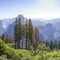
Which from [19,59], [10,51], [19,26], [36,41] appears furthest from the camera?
[36,41]

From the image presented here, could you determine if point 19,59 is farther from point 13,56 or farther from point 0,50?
point 0,50

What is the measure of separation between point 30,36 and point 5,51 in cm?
7312

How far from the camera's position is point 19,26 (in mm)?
93625

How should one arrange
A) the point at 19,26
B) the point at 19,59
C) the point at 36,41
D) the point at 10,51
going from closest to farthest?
1. the point at 19,59
2. the point at 10,51
3. the point at 19,26
4. the point at 36,41

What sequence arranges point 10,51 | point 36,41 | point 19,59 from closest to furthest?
1. point 19,59
2. point 10,51
3. point 36,41

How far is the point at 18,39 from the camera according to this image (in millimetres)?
94125

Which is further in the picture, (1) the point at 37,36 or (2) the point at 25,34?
(1) the point at 37,36

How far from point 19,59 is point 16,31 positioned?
7266 cm

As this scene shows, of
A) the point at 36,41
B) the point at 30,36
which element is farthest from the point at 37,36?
the point at 30,36

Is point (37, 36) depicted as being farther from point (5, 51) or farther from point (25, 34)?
point (5, 51)

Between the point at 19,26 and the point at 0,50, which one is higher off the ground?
the point at 19,26

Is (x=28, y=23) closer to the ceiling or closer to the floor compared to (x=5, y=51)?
closer to the ceiling

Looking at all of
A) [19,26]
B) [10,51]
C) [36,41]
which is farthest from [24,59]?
[36,41]

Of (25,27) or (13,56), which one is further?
(25,27)
